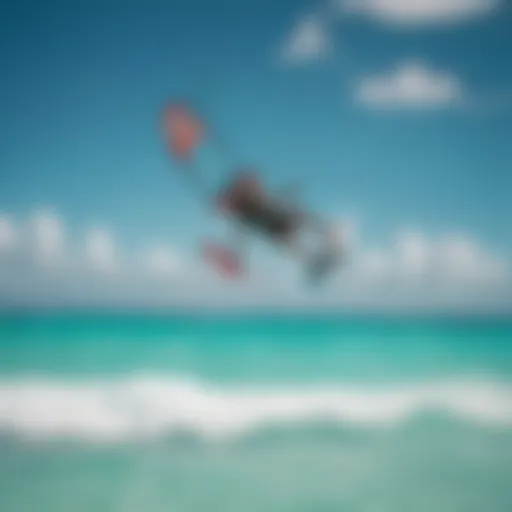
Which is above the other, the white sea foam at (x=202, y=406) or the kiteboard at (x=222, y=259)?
the kiteboard at (x=222, y=259)

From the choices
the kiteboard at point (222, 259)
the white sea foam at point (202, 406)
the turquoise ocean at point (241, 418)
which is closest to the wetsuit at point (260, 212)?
the kiteboard at point (222, 259)

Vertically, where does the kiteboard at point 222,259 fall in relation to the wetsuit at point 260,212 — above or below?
below

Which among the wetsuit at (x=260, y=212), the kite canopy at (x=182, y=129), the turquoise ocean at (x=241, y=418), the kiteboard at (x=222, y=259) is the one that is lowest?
the turquoise ocean at (x=241, y=418)

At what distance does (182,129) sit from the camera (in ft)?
5.03

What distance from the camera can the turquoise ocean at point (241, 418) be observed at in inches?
59.9

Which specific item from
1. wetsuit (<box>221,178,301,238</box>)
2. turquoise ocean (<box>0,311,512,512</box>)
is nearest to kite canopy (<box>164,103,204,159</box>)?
wetsuit (<box>221,178,301,238</box>)

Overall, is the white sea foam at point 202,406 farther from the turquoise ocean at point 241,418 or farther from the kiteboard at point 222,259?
the kiteboard at point 222,259

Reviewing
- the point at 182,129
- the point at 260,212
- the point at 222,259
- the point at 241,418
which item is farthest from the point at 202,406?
the point at 182,129

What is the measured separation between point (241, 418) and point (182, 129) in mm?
576

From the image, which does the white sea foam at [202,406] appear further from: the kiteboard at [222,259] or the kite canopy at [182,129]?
the kite canopy at [182,129]

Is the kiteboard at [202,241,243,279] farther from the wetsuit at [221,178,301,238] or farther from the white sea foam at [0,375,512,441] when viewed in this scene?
the white sea foam at [0,375,512,441]

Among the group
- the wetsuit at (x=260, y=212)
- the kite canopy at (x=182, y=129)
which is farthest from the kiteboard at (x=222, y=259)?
the kite canopy at (x=182, y=129)

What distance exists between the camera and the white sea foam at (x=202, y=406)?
152 centimetres

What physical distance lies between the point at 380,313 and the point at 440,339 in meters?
0.13
